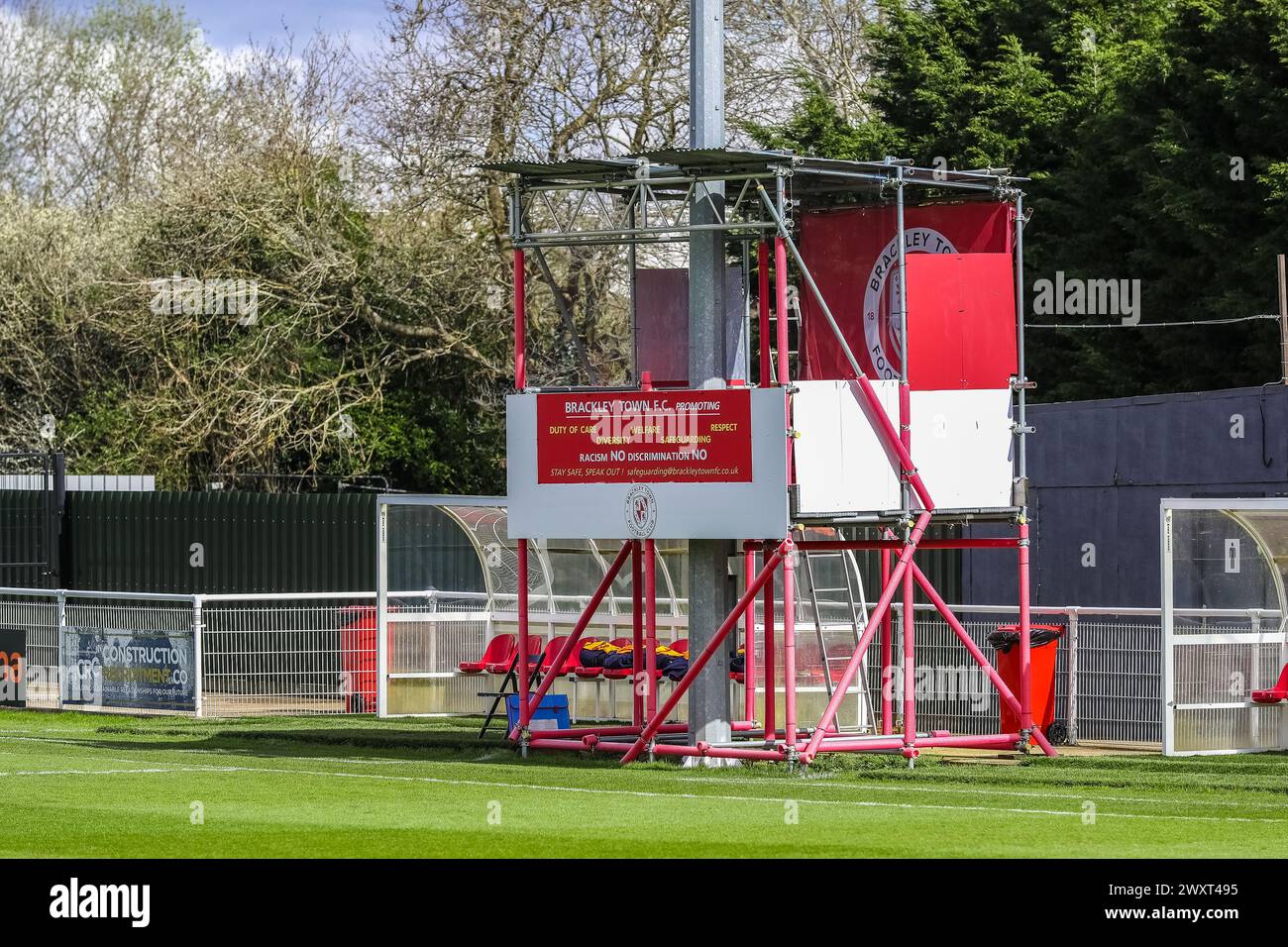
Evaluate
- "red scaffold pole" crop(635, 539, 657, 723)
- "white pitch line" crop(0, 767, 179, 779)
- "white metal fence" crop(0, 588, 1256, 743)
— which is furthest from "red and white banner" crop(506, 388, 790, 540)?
"white metal fence" crop(0, 588, 1256, 743)

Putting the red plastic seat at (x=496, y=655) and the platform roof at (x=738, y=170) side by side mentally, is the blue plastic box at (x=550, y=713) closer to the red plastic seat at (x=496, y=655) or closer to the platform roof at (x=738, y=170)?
the red plastic seat at (x=496, y=655)

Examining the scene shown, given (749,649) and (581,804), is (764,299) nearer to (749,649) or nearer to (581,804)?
(749,649)

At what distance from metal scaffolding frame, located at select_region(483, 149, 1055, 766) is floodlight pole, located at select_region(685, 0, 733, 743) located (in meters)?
0.14

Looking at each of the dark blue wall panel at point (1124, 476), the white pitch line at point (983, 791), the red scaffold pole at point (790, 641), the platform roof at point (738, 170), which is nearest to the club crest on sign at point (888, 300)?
the platform roof at point (738, 170)

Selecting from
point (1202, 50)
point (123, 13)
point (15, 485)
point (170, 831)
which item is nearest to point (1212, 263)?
point (1202, 50)

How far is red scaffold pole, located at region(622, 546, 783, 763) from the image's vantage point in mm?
16375

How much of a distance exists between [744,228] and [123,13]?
49740mm

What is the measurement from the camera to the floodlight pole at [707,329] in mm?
17062

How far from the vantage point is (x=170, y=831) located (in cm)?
1216

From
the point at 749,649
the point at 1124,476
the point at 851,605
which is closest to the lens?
the point at 749,649

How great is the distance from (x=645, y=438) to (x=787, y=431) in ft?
4.03

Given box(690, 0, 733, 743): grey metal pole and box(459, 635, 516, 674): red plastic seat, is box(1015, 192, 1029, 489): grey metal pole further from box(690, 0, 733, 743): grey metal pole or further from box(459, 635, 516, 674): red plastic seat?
box(459, 635, 516, 674): red plastic seat

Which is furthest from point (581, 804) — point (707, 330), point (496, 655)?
point (496, 655)

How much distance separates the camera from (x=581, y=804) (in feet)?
45.4
